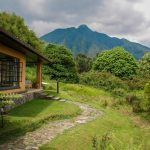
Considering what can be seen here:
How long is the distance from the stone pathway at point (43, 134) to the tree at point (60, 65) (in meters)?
22.2

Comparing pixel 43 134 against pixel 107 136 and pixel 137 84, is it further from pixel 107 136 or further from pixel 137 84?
pixel 137 84

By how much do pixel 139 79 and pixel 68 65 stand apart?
8.38 m

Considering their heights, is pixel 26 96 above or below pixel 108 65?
below

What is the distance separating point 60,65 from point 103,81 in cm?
585

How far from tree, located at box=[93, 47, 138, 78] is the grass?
24209mm

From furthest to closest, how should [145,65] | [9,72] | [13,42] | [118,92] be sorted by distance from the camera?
[145,65]
[118,92]
[9,72]
[13,42]

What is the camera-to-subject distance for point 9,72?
21641 mm

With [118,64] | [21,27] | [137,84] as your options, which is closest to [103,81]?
[137,84]

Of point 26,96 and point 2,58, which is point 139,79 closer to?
point 26,96

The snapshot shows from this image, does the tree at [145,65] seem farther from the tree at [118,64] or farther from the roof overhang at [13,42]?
the roof overhang at [13,42]

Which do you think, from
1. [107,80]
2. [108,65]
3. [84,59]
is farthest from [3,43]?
[84,59]

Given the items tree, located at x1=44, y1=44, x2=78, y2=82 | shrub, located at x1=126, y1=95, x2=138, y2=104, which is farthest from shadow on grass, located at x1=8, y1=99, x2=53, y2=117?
tree, located at x1=44, y1=44, x2=78, y2=82

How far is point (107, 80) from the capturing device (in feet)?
125

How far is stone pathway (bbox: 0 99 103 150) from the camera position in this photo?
38.3 ft
